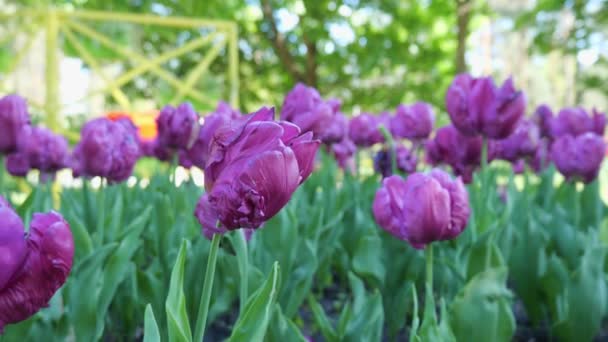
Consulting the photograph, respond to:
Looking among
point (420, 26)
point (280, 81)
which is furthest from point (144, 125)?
point (420, 26)

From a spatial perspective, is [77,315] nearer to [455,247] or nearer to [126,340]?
[126,340]

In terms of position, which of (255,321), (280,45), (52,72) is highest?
(280,45)

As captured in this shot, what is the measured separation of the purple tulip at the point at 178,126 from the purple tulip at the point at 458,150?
0.63 metres

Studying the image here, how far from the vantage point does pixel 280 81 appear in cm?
647

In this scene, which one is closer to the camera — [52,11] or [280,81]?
[52,11]

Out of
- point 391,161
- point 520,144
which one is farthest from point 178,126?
point 520,144

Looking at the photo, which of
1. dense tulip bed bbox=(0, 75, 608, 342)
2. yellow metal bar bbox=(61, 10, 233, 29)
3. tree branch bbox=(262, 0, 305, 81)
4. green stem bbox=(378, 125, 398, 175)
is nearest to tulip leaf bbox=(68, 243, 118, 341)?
dense tulip bed bbox=(0, 75, 608, 342)

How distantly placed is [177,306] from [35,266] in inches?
5.7

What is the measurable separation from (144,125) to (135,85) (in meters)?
0.64

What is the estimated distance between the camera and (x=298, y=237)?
4.17 ft

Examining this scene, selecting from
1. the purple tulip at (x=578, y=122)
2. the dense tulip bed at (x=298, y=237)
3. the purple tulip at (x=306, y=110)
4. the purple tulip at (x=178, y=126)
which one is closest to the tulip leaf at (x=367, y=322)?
the dense tulip bed at (x=298, y=237)

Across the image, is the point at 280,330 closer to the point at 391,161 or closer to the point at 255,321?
the point at 255,321

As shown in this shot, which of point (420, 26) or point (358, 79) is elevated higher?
point (420, 26)

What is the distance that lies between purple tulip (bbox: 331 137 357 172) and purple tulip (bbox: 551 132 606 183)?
0.72 m
